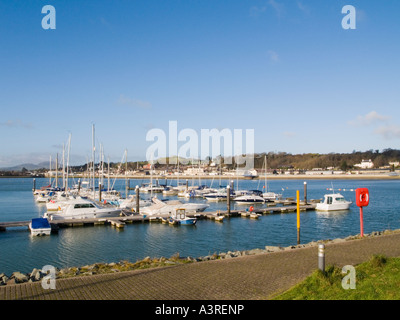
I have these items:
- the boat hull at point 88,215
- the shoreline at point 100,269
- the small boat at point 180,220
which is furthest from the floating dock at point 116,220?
the shoreline at point 100,269

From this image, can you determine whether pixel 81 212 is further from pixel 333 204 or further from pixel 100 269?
pixel 333 204

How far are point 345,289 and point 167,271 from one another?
20.5 ft

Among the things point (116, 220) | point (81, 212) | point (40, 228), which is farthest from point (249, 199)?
point (40, 228)

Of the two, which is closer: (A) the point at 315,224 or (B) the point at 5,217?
(A) the point at 315,224

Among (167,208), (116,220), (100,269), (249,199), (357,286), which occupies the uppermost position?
(357,286)

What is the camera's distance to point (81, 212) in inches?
1419

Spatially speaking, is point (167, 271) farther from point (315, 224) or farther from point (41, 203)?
point (41, 203)

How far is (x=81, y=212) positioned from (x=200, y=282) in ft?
89.7

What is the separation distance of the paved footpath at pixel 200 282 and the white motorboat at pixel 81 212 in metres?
24.4

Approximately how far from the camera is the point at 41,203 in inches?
2450

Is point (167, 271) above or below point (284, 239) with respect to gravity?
above

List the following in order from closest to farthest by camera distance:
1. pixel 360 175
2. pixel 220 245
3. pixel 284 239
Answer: pixel 220 245, pixel 284 239, pixel 360 175

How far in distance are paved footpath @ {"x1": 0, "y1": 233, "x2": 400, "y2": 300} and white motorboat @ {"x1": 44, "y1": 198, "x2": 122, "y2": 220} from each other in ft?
80.2
